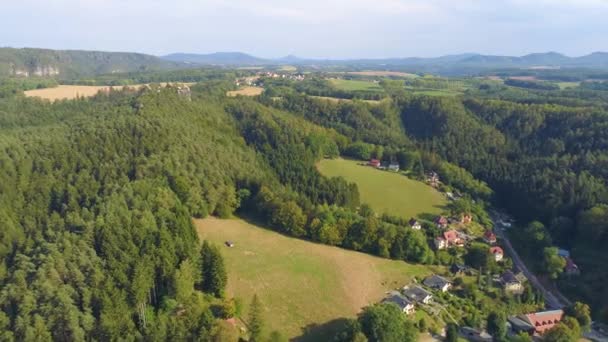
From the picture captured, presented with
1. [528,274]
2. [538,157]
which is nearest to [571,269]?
[528,274]

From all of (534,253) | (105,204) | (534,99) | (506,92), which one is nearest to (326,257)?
(105,204)

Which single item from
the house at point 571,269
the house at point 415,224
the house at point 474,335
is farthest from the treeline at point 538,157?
the house at point 474,335

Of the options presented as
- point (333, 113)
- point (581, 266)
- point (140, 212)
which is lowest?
point (581, 266)

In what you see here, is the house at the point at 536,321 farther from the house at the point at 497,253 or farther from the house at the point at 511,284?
the house at the point at 497,253

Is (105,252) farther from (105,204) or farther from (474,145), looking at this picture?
(474,145)

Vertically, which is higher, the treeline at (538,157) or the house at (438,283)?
the treeline at (538,157)

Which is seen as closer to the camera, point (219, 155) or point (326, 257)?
point (326, 257)
